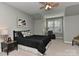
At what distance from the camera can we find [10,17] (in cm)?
415

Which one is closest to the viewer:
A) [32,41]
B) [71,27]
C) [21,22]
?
[32,41]

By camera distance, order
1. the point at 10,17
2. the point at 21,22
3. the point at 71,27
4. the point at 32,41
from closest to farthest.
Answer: the point at 32,41, the point at 10,17, the point at 21,22, the point at 71,27

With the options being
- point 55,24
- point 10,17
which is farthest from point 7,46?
point 55,24

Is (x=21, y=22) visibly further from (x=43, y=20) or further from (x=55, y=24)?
(x=55, y=24)

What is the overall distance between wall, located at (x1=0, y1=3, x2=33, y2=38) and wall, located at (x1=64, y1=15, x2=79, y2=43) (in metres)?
2.06

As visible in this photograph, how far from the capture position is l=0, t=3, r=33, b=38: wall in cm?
386

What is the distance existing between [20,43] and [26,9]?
5.36 feet

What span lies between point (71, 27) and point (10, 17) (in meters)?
3.30

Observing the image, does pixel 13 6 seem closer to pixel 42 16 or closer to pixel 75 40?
pixel 42 16

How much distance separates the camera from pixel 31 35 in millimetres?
4484

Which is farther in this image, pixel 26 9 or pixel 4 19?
pixel 26 9

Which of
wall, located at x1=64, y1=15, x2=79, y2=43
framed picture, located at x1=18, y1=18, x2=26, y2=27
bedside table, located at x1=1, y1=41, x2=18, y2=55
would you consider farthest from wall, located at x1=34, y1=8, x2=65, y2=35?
bedside table, located at x1=1, y1=41, x2=18, y2=55

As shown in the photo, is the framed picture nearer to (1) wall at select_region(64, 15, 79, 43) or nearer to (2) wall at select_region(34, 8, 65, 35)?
(2) wall at select_region(34, 8, 65, 35)

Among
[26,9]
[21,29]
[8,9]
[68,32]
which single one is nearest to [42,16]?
[26,9]
